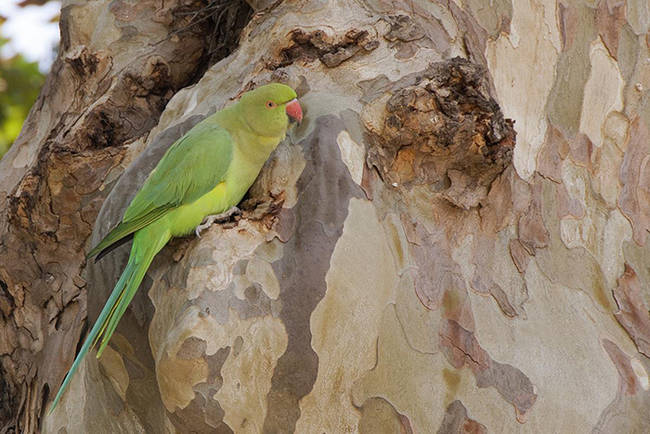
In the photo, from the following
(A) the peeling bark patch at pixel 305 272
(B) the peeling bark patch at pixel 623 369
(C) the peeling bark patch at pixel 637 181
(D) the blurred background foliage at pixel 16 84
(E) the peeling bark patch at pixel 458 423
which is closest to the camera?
(A) the peeling bark patch at pixel 305 272

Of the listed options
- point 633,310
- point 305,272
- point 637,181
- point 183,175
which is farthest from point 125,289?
point 637,181

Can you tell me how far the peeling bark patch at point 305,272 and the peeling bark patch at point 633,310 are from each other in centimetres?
108

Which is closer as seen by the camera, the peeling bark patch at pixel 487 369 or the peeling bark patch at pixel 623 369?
the peeling bark patch at pixel 487 369

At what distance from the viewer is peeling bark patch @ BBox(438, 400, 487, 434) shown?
6.93 feet

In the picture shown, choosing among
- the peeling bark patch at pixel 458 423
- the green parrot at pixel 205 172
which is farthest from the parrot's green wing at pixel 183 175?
the peeling bark patch at pixel 458 423

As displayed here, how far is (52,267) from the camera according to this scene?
2998 mm

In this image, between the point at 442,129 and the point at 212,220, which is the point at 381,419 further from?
the point at 442,129

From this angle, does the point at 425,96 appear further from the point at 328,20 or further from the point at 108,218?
the point at 108,218

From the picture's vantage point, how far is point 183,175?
2.45m

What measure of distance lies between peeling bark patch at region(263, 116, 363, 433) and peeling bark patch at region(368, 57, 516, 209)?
0.57ft

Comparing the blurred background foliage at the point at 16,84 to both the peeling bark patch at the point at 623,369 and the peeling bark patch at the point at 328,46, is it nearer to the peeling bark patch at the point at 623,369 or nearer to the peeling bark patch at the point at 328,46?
the peeling bark patch at the point at 328,46

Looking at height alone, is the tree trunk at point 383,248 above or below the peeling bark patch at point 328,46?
below

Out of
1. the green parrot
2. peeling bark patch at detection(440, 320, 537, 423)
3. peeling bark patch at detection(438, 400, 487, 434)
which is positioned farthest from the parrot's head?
peeling bark patch at detection(438, 400, 487, 434)

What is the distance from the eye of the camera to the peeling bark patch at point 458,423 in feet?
6.93
